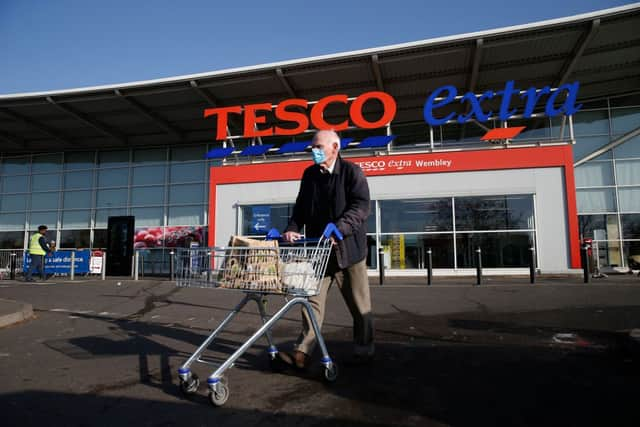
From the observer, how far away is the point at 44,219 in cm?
2544

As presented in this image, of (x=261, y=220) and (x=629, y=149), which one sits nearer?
(x=261, y=220)

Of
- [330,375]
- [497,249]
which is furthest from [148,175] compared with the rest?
[330,375]

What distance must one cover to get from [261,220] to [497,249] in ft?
29.3

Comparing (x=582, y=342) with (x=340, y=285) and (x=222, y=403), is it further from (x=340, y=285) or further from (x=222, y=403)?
(x=222, y=403)

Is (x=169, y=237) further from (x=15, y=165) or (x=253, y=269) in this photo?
(x=253, y=269)

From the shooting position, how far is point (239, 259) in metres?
3.13

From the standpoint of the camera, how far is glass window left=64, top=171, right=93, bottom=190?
2542 centimetres

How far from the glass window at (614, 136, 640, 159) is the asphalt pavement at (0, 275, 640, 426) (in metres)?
15.1

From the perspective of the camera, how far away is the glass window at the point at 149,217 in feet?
77.6

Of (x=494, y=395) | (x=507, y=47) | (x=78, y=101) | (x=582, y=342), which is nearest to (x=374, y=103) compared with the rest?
(x=507, y=47)

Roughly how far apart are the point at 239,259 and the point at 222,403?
3.11ft

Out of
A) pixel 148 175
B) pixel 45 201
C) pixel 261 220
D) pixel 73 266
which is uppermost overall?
pixel 148 175

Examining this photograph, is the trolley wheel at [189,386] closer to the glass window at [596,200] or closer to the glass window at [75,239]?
the glass window at [596,200]

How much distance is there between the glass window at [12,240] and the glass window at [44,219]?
2.92ft
